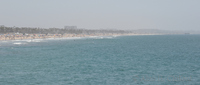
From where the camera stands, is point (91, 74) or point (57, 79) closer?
point (57, 79)

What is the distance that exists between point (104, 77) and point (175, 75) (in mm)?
8028

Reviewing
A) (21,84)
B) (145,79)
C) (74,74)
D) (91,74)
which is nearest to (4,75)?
(21,84)

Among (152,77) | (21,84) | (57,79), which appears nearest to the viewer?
(21,84)

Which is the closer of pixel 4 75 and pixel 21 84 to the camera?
pixel 21 84

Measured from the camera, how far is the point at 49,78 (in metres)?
24.3

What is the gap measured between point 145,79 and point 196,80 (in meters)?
4.93

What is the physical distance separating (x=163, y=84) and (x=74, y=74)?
9.70m

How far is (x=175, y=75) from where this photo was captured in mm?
27047

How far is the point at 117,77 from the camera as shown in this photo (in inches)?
1000

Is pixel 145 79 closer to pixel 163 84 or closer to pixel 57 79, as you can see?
pixel 163 84

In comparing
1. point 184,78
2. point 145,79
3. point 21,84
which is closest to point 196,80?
point 184,78

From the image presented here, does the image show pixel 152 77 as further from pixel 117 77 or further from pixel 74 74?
pixel 74 74

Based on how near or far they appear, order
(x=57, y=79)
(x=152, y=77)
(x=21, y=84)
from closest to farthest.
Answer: (x=21, y=84) < (x=57, y=79) < (x=152, y=77)

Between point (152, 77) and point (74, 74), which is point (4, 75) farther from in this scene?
point (152, 77)
